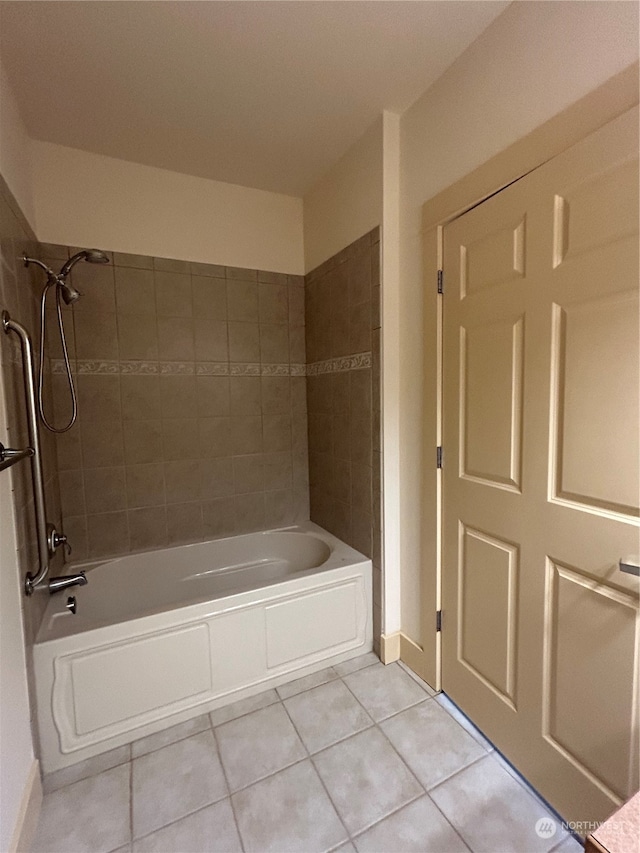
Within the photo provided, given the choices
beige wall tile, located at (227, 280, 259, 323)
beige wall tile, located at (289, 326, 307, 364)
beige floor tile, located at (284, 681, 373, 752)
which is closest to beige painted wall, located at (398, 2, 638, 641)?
beige floor tile, located at (284, 681, 373, 752)

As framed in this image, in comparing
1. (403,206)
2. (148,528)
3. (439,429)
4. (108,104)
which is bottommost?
(148,528)

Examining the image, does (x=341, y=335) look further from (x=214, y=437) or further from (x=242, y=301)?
(x=214, y=437)

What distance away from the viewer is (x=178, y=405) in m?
2.33

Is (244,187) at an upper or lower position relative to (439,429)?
upper

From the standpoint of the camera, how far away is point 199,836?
1193 millimetres

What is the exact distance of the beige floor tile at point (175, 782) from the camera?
49.8 inches

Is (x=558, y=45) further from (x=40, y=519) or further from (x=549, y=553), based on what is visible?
(x=40, y=519)

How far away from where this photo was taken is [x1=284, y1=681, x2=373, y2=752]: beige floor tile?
5.06 feet

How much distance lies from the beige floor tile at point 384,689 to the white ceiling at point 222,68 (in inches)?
101

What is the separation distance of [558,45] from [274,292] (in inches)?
68.0

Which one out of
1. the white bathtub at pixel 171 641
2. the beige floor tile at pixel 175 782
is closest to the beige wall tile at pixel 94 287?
the white bathtub at pixel 171 641

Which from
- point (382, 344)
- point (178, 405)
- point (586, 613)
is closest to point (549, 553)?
point (586, 613)

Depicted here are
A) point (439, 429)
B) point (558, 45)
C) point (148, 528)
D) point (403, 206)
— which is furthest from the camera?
point (148, 528)

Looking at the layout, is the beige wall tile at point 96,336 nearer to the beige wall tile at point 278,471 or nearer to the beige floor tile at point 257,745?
the beige wall tile at point 278,471
